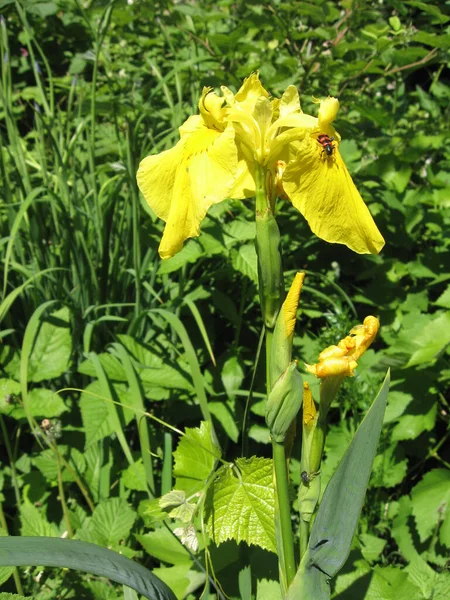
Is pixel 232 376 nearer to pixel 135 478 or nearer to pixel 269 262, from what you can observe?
pixel 135 478

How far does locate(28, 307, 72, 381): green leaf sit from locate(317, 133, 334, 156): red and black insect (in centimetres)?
95

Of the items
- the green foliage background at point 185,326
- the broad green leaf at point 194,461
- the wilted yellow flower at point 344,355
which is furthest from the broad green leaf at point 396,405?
the wilted yellow flower at point 344,355

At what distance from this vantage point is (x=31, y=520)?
1.45 meters

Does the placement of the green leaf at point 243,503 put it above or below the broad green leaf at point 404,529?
above

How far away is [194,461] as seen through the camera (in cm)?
129

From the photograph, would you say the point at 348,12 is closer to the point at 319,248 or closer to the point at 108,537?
the point at 319,248

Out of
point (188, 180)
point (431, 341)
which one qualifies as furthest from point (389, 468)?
point (188, 180)

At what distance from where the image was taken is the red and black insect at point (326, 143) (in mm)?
1024

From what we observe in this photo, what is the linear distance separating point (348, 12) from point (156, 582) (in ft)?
6.94

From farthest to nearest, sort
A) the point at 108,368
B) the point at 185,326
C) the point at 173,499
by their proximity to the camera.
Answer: the point at 185,326 < the point at 108,368 < the point at 173,499

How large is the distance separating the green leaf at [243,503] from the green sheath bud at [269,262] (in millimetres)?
349

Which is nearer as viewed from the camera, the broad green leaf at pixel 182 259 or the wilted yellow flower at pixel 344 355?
the wilted yellow flower at pixel 344 355

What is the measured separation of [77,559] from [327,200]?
2.14 ft

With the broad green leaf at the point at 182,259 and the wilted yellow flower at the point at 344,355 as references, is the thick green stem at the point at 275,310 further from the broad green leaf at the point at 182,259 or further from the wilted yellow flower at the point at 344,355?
the broad green leaf at the point at 182,259
